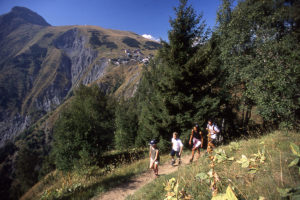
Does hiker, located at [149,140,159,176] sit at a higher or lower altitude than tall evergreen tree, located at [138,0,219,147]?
lower

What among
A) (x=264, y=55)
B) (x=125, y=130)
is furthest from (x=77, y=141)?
(x=264, y=55)

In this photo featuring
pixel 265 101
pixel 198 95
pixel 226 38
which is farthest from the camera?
pixel 226 38

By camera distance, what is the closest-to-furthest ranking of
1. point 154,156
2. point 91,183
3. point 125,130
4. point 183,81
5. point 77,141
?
point 154,156, point 91,183, point 183,81, point 77,141, point 125,130

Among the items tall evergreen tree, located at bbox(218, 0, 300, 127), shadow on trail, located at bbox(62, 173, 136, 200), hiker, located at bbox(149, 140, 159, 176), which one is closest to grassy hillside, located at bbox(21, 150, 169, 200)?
shadow on trail, located at bbox(62, 173, 136, 200)

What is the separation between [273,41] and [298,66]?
2405 mm

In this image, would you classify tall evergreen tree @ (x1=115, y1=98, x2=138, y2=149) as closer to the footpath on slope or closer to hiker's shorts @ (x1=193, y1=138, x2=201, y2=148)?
the footpath on slope

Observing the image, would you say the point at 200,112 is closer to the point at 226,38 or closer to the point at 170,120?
the point at 170,120

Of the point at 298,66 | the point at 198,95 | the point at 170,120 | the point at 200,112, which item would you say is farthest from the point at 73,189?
the point at 298,66

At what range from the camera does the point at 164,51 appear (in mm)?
10023

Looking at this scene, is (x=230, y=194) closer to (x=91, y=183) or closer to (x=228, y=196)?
(x=228, y=196)

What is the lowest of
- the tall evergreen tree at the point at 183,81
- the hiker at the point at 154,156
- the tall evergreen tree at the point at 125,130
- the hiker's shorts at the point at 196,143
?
the tall evergreen tree at the point at 125,130

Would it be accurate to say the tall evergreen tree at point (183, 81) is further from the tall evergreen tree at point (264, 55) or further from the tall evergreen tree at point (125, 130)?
the tall evergreen tree at point (125, 130)

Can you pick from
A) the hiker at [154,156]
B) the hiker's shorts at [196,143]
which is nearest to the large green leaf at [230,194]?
the hiker at [154,156]

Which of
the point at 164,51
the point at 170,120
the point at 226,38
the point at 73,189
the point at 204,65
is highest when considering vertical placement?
the point at 226,38
